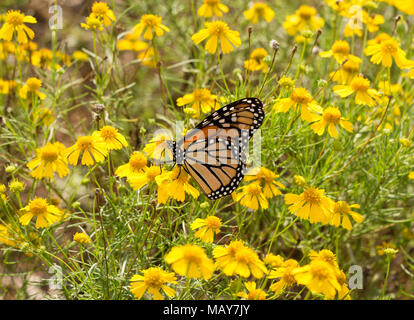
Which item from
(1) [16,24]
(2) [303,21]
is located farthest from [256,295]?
(2) [303,21]

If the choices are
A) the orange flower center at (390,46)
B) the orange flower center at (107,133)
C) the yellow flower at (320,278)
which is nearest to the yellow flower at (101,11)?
the orange flower center at (107,133)

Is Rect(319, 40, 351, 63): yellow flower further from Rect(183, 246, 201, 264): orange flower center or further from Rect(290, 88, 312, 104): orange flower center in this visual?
Rect(183, 246, 201, 264): orange flower center

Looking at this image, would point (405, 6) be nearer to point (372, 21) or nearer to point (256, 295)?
point (372, 21)

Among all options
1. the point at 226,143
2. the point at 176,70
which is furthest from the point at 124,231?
the point at 176,70

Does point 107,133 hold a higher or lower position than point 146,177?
higher

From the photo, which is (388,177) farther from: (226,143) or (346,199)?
(226,143)

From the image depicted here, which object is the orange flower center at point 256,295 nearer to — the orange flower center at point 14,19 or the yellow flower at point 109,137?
the yellow flower at point 109,137
